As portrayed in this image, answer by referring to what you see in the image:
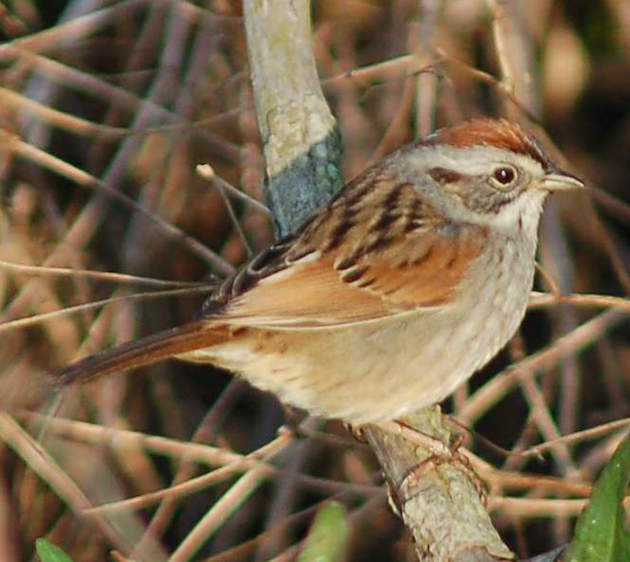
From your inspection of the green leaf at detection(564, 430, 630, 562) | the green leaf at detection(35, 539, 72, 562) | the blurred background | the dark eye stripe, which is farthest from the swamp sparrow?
the green leaf at detection(564, 430, 630, 562)

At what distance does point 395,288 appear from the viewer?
2.79 meters

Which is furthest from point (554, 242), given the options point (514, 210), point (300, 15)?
point (300, 15)

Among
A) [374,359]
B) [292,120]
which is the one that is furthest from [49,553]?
[292,120]

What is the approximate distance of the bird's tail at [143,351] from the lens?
250 cm

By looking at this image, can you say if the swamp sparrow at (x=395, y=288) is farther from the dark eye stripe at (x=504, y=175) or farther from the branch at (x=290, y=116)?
the branch at (x=290, y=116)

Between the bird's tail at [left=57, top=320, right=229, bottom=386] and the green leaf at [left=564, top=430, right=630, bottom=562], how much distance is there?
3.16 ft

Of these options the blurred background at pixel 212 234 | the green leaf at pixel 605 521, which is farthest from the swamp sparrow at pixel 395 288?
the green leaf at pixel 605 521

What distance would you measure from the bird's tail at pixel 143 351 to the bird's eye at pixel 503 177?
0.68 metres

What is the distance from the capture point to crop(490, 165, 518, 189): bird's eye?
287 cm

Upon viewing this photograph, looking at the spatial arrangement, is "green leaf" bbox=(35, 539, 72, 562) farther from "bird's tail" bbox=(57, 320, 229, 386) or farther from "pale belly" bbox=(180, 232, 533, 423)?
"pale belly" bbox=(180, 232, 533, 423)

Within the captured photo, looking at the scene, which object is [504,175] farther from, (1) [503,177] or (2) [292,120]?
(2) [292,120]

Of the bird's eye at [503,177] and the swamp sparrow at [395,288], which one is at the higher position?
the bird's eye at [503,177]

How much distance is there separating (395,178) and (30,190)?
4.23 ft

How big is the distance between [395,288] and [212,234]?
5.04 ft
